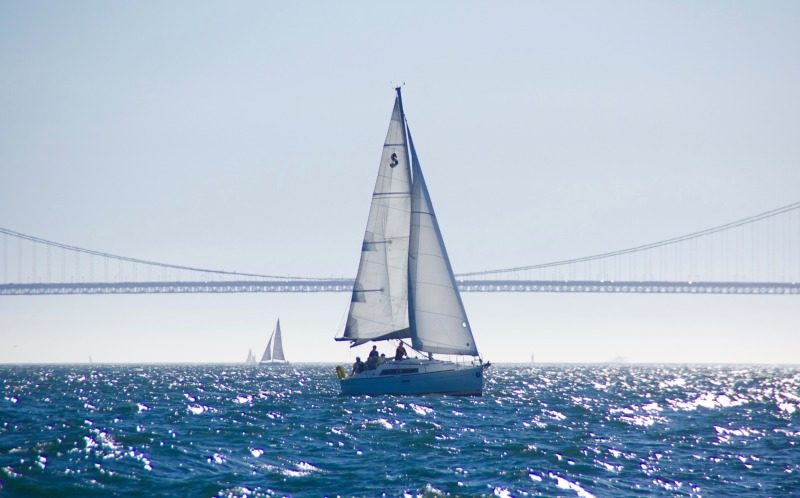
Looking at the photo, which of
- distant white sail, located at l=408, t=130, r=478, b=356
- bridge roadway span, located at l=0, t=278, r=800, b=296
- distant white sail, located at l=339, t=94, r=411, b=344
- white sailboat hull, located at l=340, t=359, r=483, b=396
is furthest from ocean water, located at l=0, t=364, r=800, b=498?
bridge roadway span, located at l=0, t=278, r=800, b=296

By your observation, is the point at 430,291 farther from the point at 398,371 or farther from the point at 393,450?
the point at 393,450

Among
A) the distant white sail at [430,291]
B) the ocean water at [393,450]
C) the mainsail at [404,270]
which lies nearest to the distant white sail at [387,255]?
the mainsail at [404,270]

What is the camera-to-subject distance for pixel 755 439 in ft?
75.5

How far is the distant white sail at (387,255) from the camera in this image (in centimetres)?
3628

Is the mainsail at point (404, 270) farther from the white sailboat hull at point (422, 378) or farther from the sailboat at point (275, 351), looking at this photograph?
the sailboat at point (275, 351)

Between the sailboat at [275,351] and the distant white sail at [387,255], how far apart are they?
8474 cm

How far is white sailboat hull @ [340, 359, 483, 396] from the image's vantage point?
35062 millimetres

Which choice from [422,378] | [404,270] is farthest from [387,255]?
[422,378]

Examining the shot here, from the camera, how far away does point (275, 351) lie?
122m

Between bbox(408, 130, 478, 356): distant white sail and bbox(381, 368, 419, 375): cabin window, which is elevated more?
bbox(408, 130, 478, 356): distant white sail

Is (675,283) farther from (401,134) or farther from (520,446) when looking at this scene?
(520,446)

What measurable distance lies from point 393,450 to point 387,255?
1702 cm

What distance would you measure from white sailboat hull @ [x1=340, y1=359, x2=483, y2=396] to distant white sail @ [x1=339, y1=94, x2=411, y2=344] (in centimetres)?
145

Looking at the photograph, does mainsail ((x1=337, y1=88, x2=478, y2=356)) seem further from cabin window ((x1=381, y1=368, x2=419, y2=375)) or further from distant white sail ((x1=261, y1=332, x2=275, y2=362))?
distant white sail ((x1=261, y1=332, x2=275, y2=362))
